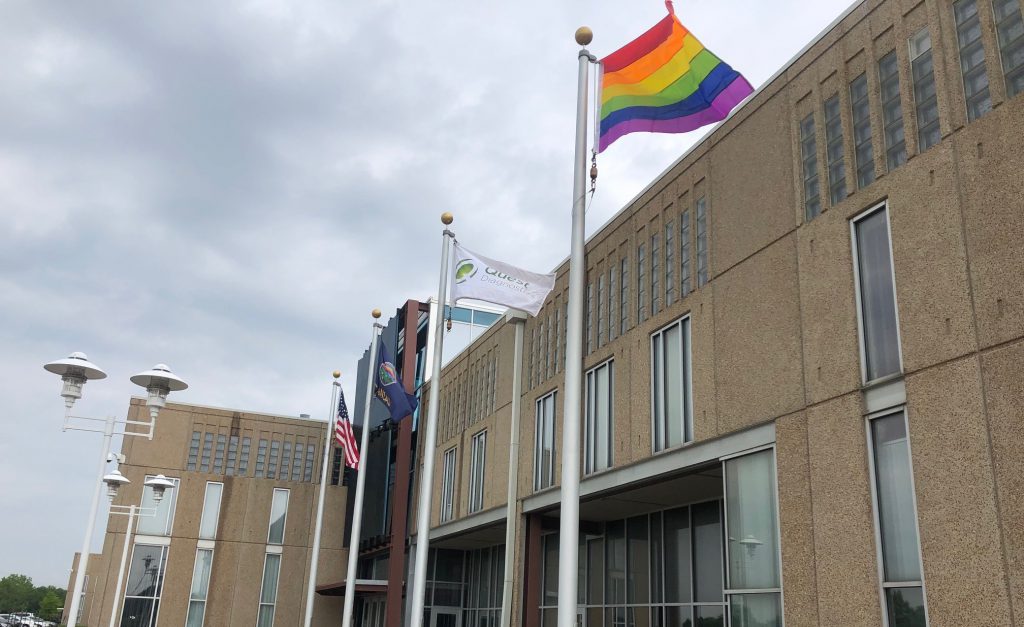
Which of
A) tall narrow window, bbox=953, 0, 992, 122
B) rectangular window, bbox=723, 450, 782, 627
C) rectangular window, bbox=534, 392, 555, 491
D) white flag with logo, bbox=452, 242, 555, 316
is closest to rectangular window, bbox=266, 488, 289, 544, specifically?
rectangular window, bbox=534, 392, 555, 491

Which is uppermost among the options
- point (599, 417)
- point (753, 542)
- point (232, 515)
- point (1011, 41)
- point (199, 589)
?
point (1011, 41)

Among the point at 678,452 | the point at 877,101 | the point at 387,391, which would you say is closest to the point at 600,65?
the point at 877,101

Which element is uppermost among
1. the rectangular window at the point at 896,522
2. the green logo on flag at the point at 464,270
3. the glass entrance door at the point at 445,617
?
the green logo on flag at the point at 464,270

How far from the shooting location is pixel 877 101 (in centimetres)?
1222

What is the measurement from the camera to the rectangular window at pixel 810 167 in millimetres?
13188

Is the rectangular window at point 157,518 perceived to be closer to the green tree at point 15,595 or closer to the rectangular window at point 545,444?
the rectangular window at point 545,444

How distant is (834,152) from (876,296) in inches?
97.6

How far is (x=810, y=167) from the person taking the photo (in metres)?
13.4

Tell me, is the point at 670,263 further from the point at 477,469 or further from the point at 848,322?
the point at 477,469

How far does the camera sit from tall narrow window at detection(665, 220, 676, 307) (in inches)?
667

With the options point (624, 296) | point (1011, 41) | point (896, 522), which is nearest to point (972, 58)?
point (1011, 41)

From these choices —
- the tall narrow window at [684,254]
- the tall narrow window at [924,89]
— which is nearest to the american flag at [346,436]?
the tall narrow window at [684,254]

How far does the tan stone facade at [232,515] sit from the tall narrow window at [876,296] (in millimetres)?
32117

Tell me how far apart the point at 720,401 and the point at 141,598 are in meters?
31.0
